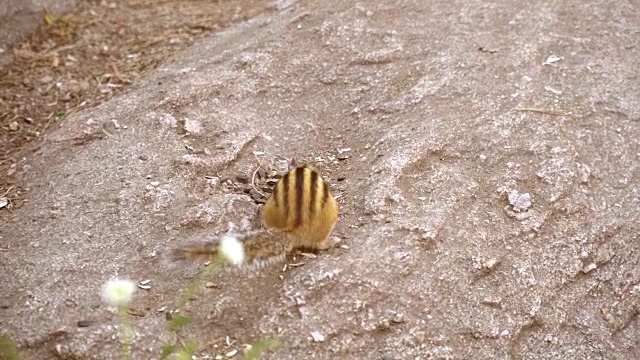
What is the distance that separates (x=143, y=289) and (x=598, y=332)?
6.04ft

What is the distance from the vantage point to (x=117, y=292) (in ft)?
9.84

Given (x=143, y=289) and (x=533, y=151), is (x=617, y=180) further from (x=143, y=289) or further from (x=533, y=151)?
(x=143, y=289)

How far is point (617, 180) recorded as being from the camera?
395cm

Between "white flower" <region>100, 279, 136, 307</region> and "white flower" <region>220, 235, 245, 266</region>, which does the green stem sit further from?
"white flower" <region>220, 235, 245, 266</region>

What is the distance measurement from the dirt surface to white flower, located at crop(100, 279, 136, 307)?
0.04 metres

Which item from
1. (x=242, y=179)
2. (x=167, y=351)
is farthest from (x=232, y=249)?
(x=242, y=179)

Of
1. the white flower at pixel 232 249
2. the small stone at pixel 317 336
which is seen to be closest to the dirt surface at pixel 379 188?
the small stone at pixel 317 336

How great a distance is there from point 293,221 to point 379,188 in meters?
0.57

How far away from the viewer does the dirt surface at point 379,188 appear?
127 inches

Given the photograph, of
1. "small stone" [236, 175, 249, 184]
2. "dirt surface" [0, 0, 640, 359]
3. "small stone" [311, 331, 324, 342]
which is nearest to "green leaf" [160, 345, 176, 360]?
"dirt surface" [0, 0, 640, 359]

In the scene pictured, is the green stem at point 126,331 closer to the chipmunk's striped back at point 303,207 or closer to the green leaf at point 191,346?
the green leaf at point 191,346

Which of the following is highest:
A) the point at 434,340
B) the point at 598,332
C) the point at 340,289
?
the point at 340,289

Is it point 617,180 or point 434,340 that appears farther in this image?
point 617,180

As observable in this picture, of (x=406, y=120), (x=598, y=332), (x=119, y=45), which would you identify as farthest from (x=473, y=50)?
(x=119, y=45)
